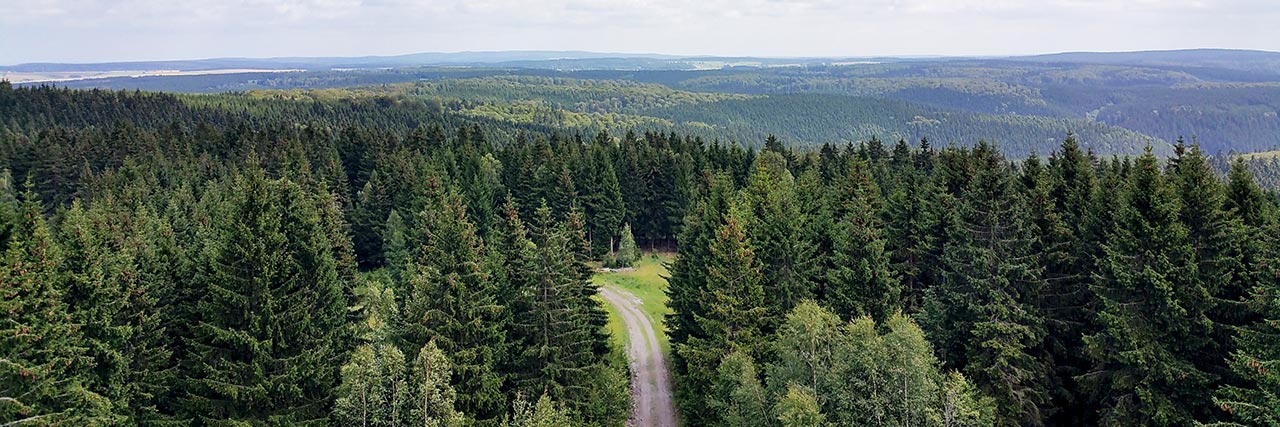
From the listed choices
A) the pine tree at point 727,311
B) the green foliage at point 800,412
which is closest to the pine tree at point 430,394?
the green foliage at point 800,412

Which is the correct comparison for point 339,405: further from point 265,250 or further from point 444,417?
point 265,250

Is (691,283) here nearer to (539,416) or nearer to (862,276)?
(862,276)

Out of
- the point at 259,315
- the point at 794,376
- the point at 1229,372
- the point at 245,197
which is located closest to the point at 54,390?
the point at 259,315

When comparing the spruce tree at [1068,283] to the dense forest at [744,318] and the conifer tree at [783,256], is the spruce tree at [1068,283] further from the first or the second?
the conifer tree at [783,256]

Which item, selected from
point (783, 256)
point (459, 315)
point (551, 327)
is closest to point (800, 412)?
point (551, 327)

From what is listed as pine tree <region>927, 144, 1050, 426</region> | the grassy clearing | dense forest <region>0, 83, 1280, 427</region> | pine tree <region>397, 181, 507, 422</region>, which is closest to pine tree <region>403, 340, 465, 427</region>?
dense forest <region>0, 83, 1280, 427</region>
